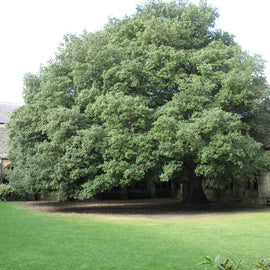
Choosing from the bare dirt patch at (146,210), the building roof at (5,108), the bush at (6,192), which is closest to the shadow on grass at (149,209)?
the bare dirt patch at (146,210)

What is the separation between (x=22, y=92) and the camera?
25.4 m

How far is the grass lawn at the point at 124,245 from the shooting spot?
7137mm

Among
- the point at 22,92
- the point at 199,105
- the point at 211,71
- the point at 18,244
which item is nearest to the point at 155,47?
the point at 211,71

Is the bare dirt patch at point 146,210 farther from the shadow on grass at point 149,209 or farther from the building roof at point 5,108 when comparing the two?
the building roof at point 5,108

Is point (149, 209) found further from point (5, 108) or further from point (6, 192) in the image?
point (5, 108)

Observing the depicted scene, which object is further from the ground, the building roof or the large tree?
the building roof

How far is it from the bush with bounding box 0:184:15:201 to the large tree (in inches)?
79.9

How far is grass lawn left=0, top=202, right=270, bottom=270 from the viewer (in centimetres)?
714

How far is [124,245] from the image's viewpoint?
8930mm

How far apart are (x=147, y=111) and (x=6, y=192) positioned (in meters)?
14.6

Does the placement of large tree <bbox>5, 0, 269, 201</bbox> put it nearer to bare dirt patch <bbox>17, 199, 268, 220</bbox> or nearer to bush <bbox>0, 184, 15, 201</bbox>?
bare dirt patch <bbox>17, 199, 268, 220</bbox>

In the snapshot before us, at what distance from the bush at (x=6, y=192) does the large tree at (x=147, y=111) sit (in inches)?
79.9

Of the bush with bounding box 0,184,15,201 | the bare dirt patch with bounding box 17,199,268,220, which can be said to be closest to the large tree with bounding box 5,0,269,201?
the bare dirt patch with bounding box 17,199,268,220

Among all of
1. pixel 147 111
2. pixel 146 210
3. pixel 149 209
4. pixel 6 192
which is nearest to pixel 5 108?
pixel 6 192
